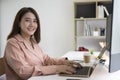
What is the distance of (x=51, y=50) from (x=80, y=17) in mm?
1014

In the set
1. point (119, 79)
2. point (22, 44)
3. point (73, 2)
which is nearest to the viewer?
point (119, 79)

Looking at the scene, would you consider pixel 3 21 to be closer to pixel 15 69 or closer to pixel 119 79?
pixel 15 69

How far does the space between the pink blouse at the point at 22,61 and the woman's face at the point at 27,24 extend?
8 centimetres

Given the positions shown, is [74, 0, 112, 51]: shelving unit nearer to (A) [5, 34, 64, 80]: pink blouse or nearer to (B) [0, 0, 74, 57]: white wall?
(B) [0, 0, 74, 57]: white wall

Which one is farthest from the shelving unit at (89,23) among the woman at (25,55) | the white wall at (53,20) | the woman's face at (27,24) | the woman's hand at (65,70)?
the woman's hand at (65,70)

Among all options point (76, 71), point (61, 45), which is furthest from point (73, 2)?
point (76, 71)

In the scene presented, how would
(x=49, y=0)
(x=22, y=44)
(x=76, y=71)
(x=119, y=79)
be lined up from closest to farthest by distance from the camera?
(x=119, y=79), (x=76, y=71), (x=22, y=44), (x=49, y=0)

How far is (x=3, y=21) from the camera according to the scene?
14.9 feet

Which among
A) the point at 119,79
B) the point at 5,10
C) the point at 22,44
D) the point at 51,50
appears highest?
the point at 5,10

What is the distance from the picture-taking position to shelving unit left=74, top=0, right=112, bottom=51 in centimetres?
391

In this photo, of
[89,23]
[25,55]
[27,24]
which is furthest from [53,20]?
[25,55]

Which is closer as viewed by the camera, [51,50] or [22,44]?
[22,44]

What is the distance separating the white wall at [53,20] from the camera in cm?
429

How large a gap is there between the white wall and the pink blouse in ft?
8.20
